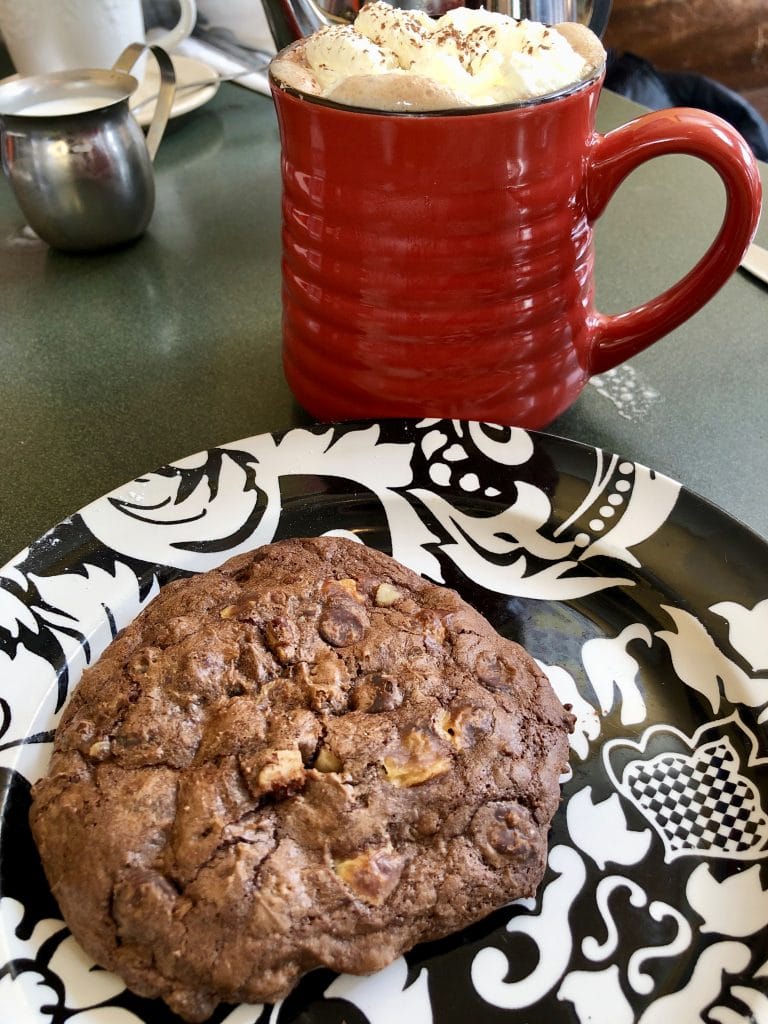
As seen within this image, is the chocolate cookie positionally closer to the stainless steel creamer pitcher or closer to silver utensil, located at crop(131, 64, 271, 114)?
the stainless steel creamer pitcher

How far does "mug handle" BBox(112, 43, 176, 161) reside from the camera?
1174 millimetres

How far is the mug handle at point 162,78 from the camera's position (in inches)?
46.2

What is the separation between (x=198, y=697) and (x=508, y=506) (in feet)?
1.13

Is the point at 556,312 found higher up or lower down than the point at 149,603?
higher up

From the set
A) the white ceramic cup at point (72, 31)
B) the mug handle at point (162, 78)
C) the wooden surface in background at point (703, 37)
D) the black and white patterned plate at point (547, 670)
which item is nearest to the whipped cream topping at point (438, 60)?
the black and white patterned plate at point (547, 670)

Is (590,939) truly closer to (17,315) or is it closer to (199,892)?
(199,892)

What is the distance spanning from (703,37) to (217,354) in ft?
6.64

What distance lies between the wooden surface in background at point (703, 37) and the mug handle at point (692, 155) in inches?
72.2

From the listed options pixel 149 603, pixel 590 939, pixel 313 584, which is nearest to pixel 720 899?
pixel 590 939

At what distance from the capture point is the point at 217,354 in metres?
1.02

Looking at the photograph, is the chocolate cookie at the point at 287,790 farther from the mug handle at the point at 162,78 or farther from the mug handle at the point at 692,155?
the mug handle at the point at 162,78

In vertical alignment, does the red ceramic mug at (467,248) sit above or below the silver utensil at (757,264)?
above

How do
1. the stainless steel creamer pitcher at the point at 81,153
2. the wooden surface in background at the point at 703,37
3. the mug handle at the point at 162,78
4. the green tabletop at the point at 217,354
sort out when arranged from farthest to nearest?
1. the wooden surface in background at the point at 703,37
2. the mug handle at the point at 162,78
3. the stainless steel creamer pitcher at the point at 81,153
4. the green tabletop at the point at 217,354

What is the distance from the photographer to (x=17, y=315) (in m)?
1.10
